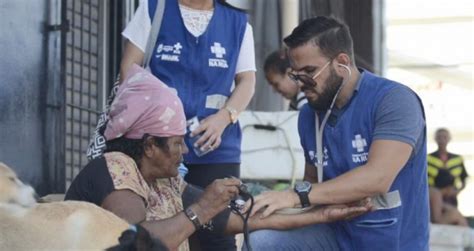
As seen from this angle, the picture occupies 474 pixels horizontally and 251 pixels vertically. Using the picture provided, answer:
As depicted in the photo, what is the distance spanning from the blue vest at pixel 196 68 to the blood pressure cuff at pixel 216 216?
57 cm

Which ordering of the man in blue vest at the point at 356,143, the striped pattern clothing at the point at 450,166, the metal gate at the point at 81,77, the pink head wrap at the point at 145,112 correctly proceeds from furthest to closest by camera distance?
the striped pattern clothing at the point at 450,166 → the metal gate at the point at 81,77 → the man in blue vest at the point at 356,143 → the pink head wrap at the point at 145,112

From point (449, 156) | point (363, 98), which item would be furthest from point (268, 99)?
point (363, 98)

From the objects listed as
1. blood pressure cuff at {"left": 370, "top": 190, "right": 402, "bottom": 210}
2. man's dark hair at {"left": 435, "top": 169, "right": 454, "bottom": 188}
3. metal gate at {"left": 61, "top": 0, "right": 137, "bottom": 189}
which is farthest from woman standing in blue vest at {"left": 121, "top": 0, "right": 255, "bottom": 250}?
man's dark hair at {"left": 435, "top": 169, "right": 454, "bottom": 188}

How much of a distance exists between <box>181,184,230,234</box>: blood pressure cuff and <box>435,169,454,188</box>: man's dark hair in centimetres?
709

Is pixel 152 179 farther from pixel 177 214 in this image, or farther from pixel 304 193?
pixel 304 193

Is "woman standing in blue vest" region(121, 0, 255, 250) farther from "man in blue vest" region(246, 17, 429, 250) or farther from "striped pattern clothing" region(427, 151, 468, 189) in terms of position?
"striped pattern clothing" region(427, 151, 468, 189)

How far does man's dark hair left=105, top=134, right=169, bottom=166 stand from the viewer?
13.4 feet

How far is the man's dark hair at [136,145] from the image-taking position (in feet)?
13.4

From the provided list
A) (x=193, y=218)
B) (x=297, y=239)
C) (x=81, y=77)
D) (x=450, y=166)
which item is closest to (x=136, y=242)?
(x=193, y=218)

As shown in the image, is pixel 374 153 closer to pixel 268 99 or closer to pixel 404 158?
pixel 404 158

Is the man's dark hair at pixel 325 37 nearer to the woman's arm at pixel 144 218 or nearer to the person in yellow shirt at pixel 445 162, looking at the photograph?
the woman's arm at pixel 144 218

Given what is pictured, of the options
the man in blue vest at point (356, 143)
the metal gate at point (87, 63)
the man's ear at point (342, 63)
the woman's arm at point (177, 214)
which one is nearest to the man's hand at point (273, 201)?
the man in blue vest at point (356, 143)

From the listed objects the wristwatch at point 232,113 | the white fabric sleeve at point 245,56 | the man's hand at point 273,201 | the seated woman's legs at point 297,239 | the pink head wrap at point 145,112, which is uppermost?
the white fabric sleeve at point 245,56

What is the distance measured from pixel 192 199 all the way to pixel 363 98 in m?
0.74
